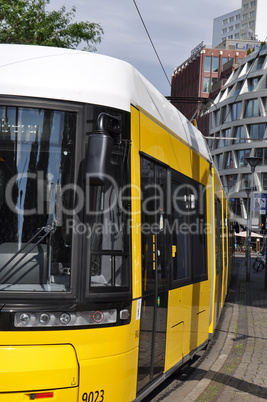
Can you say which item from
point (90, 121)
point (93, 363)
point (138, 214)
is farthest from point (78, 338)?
point (90, 121)

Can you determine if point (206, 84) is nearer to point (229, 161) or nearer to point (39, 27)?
point (229, 161)

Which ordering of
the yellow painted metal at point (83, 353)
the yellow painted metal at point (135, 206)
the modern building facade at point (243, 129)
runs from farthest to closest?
the modern building facade at point (243, 129), the yellow painted metal at point (135, 206), the yellow painted metal at point (83, 353)

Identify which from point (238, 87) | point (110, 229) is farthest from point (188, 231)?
point (238, 87)

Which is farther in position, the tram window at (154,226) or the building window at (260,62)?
the building window at (260,62)

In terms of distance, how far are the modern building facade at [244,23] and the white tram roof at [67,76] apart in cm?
12633

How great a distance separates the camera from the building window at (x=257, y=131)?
3356 inches

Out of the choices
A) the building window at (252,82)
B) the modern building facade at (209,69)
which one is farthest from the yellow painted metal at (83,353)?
the modern building facade at (209,69)

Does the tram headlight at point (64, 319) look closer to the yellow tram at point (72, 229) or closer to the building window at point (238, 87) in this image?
the yellow tram at point (72, 229)

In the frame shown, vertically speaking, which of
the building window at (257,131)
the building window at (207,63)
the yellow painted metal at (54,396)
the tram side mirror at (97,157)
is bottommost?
the yellow painted metal at (54,396)

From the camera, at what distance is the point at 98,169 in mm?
4414

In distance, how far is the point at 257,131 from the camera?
86.2 metres

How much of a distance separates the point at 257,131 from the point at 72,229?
8342cm

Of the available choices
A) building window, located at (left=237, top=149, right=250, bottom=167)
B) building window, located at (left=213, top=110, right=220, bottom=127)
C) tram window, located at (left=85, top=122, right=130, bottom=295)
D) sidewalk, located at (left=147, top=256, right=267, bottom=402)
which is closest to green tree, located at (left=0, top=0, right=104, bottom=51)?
sidewalk, located at (left=147, top=256, right=267, bottom=402)

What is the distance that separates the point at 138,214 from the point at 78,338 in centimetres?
119
